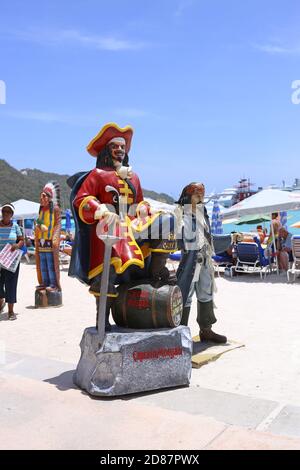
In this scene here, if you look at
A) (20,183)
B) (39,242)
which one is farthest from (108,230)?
(20,183)

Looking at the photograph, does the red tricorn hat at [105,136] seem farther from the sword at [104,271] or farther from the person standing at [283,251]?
the person standing at [283,251]

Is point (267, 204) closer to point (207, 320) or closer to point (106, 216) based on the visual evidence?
point (207, 320)

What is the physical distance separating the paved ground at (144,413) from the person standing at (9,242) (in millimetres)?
1916

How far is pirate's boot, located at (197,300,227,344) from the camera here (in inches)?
192

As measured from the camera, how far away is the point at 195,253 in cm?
450

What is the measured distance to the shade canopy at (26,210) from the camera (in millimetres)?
16964

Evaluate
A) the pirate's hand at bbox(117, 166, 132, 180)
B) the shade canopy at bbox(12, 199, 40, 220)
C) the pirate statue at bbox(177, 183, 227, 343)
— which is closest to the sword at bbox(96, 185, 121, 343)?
the pirate's hand at bbox(117, 166, 132, 180)

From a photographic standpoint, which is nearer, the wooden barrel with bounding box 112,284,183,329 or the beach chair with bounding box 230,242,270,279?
the wooden barrel with bounding box 112,284,183,329

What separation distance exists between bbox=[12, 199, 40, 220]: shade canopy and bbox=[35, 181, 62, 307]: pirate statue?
30.7 feet

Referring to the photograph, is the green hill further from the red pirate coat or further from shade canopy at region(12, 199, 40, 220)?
the red pirate coat

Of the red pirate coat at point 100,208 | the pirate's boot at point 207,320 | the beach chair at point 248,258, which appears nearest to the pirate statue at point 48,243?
the pirate's boot at point 207,320

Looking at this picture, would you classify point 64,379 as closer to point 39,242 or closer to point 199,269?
point 199,269

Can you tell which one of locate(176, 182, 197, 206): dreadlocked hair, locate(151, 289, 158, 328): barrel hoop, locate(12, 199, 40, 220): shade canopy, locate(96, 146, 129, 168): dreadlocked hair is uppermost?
locate(12, 199, 40, 220): shade canopy

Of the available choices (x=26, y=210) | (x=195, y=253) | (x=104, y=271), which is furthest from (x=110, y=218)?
(x=26, y=210)
